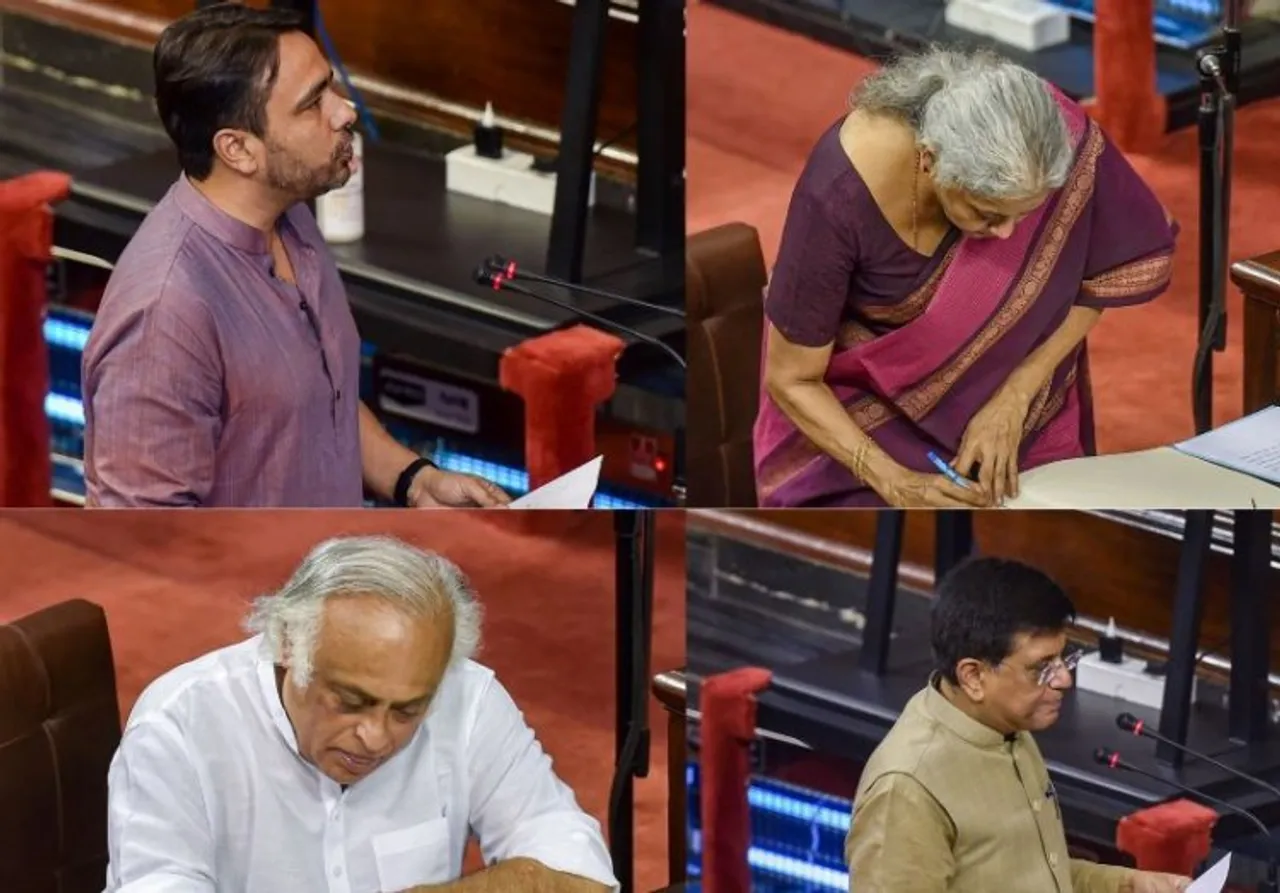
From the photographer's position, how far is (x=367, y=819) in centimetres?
275

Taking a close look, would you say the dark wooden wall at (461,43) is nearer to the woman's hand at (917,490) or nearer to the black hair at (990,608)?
the woman's hand at (917,490)

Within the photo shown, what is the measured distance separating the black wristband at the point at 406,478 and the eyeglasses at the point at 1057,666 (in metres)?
0.92

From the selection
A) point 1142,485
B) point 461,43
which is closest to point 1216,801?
point 1142,485

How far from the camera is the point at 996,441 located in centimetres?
341

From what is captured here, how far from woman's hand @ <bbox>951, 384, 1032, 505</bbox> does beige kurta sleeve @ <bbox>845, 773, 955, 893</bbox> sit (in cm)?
57

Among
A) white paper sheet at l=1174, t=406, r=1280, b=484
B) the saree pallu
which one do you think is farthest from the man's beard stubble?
white paper sheet at l=1174, t=406, r=1280, b=484

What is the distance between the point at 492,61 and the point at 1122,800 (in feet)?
5.49

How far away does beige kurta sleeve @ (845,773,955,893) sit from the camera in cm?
281

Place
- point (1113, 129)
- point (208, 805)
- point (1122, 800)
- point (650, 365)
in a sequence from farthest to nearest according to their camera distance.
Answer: point (650, 365) → point (1113, 129) → point (1122, 800) → point (208, 805)

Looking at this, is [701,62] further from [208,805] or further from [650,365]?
[208,805]

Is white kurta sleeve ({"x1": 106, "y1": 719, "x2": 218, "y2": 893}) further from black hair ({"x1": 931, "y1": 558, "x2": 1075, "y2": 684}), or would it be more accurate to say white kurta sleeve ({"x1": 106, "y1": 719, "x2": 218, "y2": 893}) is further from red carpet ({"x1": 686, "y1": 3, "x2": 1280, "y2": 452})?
red carpet ({"x1": 686, "y1": 3, "x2": 1280, "y2": 452})

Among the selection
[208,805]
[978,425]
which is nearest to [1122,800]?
[978,425]

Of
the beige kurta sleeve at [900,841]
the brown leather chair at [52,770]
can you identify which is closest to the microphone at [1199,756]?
the beige kurta sleeve at [900,841]

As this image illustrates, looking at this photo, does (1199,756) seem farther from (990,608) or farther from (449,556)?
(449,556)
